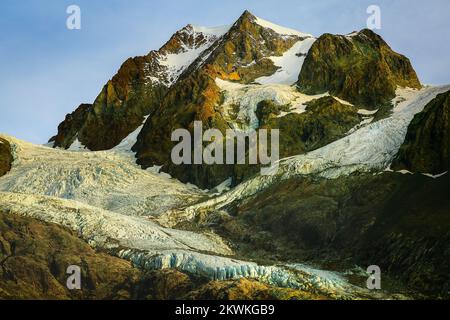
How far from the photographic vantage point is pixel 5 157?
362 ft

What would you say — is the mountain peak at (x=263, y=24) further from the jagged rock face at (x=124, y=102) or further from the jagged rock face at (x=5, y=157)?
the jagged rock face at (x=5, y=157)

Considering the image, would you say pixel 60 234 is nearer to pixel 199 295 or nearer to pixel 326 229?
pixel 199 295

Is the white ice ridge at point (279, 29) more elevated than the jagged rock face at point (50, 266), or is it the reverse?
the white ice ridge at point (279, 29)

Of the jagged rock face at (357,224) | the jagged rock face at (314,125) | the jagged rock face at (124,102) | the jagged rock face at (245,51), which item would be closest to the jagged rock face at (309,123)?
the jagged rock face at (314,125)

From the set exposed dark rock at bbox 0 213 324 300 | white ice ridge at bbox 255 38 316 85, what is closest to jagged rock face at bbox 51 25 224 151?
white ice ridge at bbox 255 38 316 85

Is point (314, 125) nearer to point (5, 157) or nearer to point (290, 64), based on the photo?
point (290, 64)

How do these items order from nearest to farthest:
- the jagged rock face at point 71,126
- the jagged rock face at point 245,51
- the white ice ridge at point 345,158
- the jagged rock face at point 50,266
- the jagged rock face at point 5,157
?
the jagged rock face at point 50,266 → the white ice ridge at point 345,158 → the jagged rock face at point 5,157 → the jagged rock face at point 245,51 → the jagged rock face at point 71,126

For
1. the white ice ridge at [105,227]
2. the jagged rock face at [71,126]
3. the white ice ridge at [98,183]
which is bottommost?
the white ice ridge at [105,227]

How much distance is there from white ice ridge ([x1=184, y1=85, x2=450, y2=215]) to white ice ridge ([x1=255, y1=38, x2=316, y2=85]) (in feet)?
124

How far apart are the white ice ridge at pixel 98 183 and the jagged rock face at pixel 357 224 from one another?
42.4ft

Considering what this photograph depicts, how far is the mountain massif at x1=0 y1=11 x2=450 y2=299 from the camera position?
203 feet

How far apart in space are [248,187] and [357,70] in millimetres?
37678

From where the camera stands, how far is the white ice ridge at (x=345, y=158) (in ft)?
278
